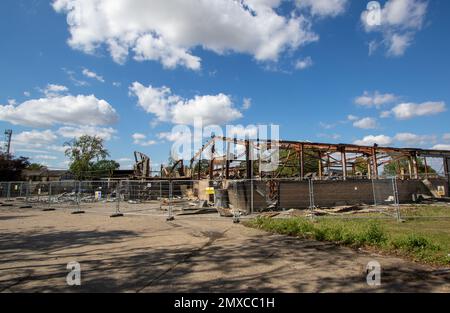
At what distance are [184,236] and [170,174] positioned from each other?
84.2 feet

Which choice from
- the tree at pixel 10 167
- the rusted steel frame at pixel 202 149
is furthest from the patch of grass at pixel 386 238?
the tree at pixel 10 167

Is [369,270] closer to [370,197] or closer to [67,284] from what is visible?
[67,284]

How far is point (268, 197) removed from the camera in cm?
1909

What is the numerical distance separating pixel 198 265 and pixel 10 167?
55473 mm

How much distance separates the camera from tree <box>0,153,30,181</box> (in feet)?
160

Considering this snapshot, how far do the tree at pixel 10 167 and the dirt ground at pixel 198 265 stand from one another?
4774 cm

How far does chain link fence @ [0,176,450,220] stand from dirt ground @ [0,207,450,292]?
626cm

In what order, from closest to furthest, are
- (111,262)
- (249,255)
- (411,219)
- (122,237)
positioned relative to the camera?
1. (111,262)
2. (249,255)
3. (122,237)
4. (411,219)

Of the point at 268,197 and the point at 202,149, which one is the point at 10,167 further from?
the point at 268,197

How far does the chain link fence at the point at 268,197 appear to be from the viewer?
16.9 meters

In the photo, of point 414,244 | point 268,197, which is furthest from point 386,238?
point 268,197

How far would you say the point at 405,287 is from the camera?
15.9 ft

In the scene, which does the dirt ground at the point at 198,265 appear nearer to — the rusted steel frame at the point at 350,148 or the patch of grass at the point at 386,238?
the patch of grass at the point at 386,238
